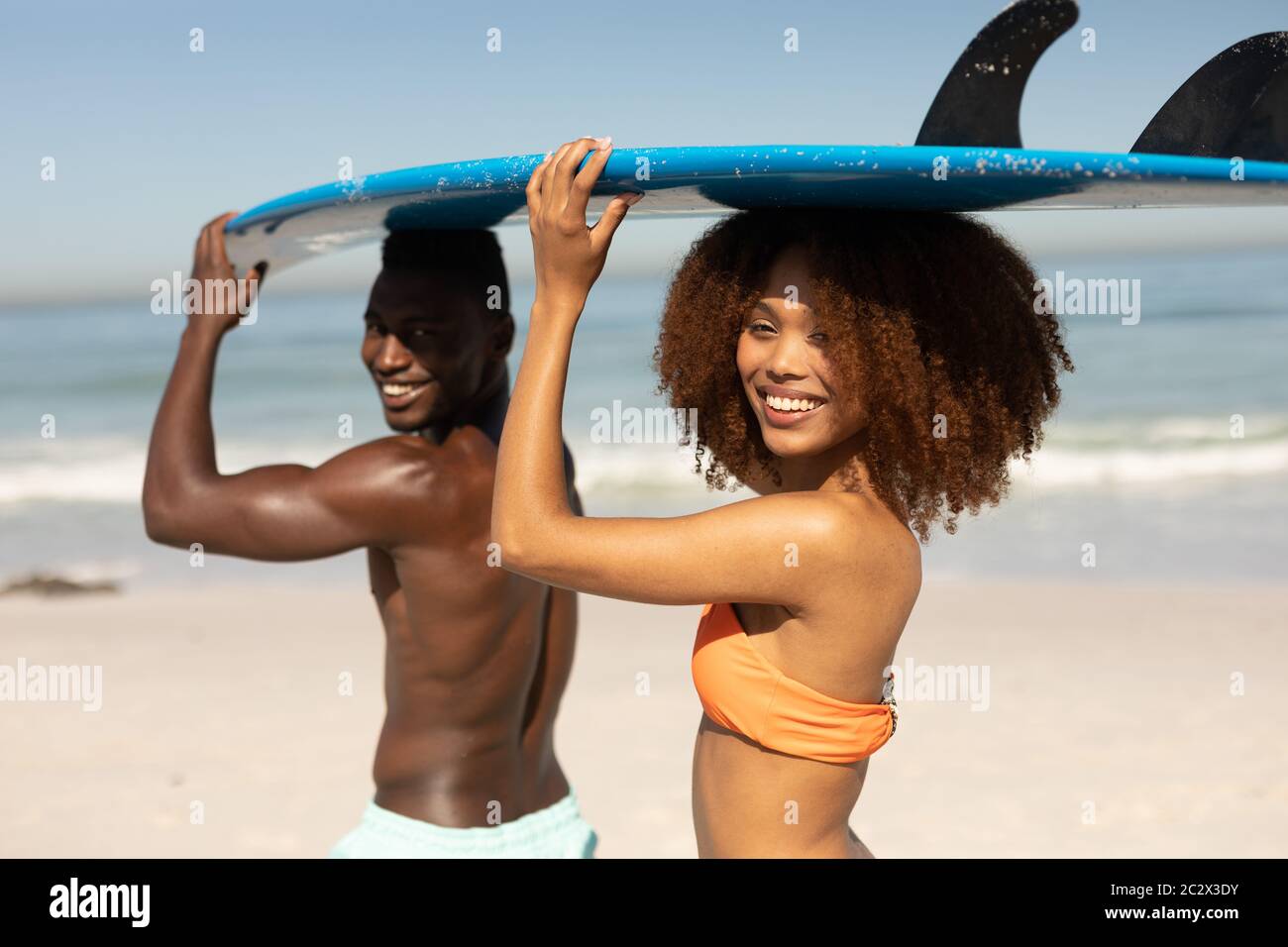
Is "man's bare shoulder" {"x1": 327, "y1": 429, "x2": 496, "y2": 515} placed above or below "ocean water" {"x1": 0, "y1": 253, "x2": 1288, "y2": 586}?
above

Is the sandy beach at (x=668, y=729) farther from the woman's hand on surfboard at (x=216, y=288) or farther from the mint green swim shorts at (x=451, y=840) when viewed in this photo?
the woman's hand on surfboard at (x=216, y=288)

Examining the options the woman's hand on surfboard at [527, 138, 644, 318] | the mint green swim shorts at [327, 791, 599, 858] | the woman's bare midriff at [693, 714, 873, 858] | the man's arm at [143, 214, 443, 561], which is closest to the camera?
the woman's hand on surfboard at [527, 138, 644, 318]

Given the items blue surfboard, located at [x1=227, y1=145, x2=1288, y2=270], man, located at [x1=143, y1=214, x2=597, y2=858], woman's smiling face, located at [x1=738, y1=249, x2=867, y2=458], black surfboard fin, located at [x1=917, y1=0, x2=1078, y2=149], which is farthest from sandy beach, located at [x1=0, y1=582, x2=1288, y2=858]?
black surfboard fin, located at [x1=917, y1=0, x2=1078, y2=149]

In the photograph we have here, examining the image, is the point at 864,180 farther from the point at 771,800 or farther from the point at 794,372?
the point at 771,800

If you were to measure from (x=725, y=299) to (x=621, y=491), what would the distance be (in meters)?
10.4

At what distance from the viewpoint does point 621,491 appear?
41.5 ft

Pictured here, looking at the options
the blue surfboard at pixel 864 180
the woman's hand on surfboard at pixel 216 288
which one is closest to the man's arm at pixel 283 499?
the woman's hand on surfboard at pixel 216 288

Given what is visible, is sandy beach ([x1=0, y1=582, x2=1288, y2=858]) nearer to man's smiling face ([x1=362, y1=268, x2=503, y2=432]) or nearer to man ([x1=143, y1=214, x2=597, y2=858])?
man ([x1=143, y1=214, x2=597, y2=858])

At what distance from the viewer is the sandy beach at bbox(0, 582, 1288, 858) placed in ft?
17.8

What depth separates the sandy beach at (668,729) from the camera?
5426 mm

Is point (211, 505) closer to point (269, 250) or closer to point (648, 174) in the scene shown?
point (269, 250)

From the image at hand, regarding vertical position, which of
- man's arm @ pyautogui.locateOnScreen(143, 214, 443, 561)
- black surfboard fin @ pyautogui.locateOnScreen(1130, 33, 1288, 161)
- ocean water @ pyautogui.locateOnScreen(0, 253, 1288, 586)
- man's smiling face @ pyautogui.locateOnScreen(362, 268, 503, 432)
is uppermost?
black surfboard fin @ pyautogui.locateOnScreen(1130, 33, 1288, 161)

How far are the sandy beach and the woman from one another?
314cm

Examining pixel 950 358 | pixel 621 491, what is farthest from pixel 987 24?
pixel 621 491
